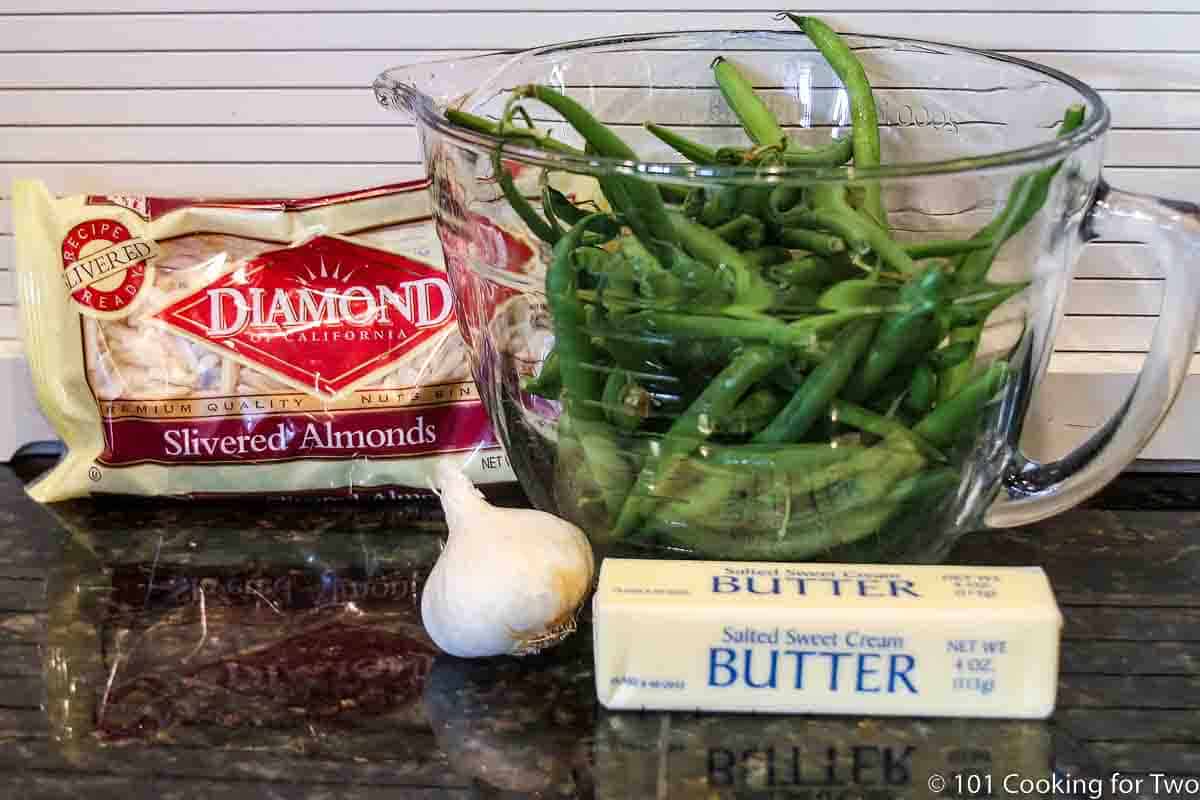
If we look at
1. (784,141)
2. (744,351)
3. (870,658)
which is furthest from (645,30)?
(870,658)

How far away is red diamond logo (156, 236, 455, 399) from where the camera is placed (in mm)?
800

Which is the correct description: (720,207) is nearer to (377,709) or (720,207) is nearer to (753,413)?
(753,413)

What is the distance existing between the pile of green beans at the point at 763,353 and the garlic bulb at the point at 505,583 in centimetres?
4

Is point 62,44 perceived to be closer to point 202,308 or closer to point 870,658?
point 202,308

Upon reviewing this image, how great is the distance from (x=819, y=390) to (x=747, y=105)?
0.69ft

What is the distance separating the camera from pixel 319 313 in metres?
0.80

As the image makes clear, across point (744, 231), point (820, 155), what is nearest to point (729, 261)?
point (744, 231)

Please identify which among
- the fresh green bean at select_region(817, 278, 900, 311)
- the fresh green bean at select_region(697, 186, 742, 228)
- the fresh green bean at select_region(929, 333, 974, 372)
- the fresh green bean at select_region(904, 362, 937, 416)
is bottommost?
the fresh green bean at select_region(904, 362, 937, 416)

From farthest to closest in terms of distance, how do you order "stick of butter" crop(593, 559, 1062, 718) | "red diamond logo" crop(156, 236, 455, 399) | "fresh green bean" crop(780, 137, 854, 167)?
"red diamond logo" crop(156, 236, 455, 399) → "fresh green bean" crop(780, 137, 854, 167) → "stick of butter" crop(593, 559, 1062, 718)

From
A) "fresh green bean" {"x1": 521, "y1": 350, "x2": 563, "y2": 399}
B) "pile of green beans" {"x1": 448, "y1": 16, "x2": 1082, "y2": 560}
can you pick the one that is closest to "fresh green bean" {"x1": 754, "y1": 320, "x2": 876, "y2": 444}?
"pile of green beans" {"x1": 448, "y1": 16, "x2": 1082, "y2": 560}

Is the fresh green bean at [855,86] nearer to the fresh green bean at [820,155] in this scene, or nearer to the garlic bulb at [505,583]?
the fresh green bean at [820,155]

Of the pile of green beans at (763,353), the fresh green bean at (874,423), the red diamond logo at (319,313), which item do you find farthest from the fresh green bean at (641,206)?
the red diamond logo at (319,313)

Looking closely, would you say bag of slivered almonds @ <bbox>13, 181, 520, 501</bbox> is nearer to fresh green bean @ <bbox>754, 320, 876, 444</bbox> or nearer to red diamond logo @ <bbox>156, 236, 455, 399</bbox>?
red diamond logo @ <bbox>156, 236, 455, 399</bbox>

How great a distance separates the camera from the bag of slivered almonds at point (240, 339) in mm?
801
